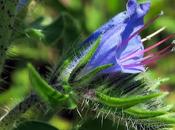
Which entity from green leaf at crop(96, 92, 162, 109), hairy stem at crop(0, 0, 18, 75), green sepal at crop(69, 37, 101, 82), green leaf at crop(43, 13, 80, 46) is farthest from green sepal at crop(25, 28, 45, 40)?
green leaf at crop(96, 92, 162, 109)

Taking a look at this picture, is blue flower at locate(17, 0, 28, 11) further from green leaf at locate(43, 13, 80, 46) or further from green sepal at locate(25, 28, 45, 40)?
green leaf at locate(43, 13, 80, 46)

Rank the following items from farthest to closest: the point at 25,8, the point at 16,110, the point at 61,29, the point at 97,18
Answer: the point at 97,18 → the point at 61,29 → the point at 25,8 → the point at 16,110

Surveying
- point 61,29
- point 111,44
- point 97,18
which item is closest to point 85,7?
point 97,18

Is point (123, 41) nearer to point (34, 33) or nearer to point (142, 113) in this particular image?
point (142, 113)

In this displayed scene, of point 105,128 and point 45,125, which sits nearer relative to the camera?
point 45,125

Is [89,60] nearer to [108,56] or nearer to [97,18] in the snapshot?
[108,56]

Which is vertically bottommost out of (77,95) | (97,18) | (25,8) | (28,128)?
(28,128)

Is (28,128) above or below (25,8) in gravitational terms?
below

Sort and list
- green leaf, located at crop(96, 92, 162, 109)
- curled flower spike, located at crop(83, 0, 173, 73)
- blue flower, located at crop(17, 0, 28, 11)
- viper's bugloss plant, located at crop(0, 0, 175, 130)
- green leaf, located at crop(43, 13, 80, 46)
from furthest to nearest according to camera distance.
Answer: green leaf, located at crop(43, 13, 80, 46)
blue flower, located at crop(17, 0, 28, 11)
curled flower spike, located at crop(83, 0, 173, 73)
viper's bugloss plant, located at crop(0, 0, 175, 130)
green leaf, located at crop(96, 92, 162, 109)
